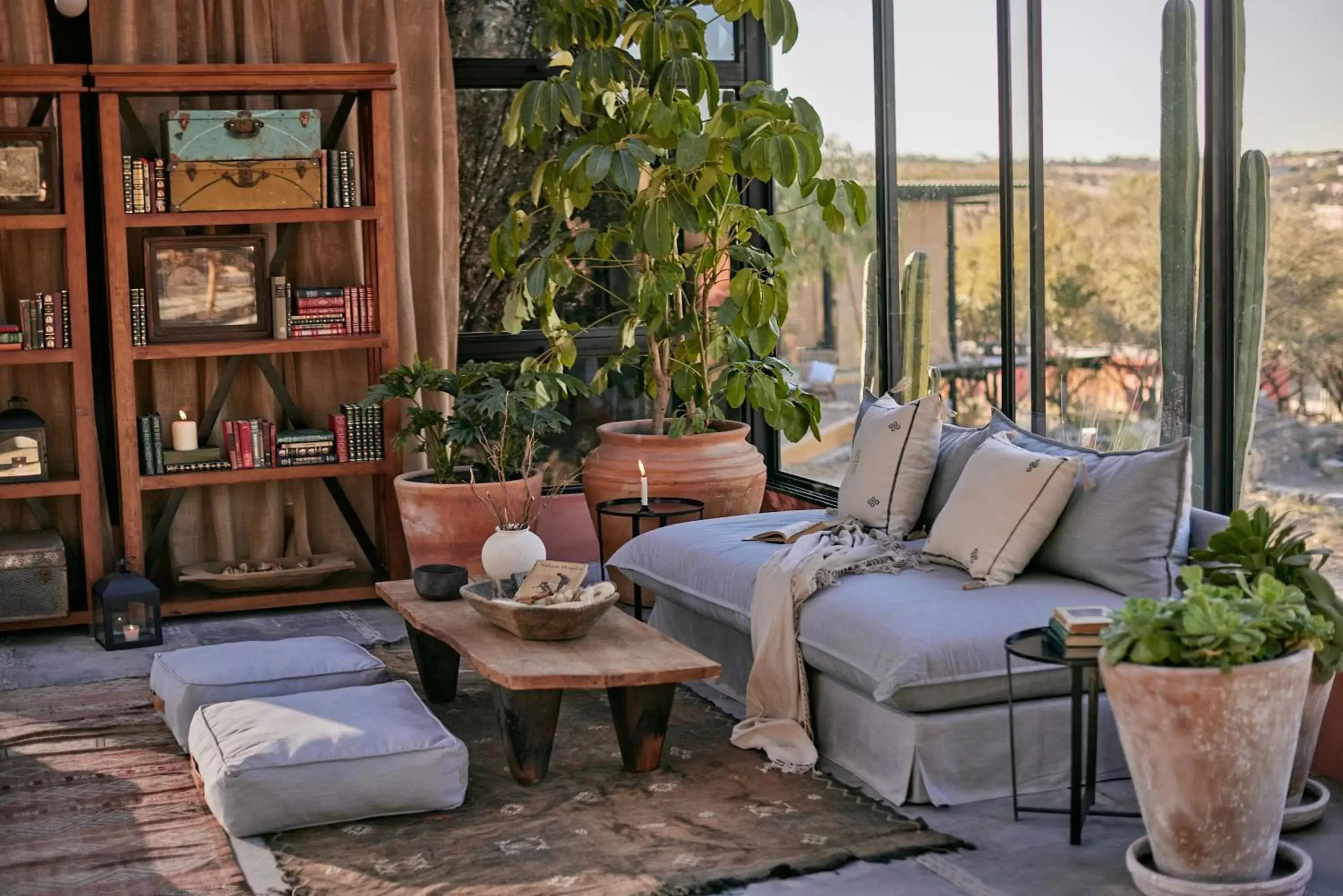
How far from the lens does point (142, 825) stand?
3.48m

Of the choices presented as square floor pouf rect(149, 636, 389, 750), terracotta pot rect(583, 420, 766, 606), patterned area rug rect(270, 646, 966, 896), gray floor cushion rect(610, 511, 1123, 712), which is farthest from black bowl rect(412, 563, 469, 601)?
terracotta pot rect(583, 420, 766, 606)

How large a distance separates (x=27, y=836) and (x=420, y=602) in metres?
1.20

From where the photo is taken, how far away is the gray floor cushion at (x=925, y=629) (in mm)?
3469

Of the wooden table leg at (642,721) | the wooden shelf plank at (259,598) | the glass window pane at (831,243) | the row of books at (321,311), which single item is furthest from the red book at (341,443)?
the wooden table leg at (642,721)

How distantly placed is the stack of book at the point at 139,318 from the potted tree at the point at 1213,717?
3826mm

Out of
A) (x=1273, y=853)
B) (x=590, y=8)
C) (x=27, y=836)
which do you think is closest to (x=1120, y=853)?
(x=1273, y=853)

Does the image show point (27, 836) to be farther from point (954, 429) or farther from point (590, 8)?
point (590, 8)

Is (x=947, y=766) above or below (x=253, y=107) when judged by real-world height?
below

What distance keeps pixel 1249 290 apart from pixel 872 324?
1.98m

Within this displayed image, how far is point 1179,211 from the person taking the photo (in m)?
4.14

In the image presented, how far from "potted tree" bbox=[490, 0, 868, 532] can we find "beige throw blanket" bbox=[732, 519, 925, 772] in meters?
1.47

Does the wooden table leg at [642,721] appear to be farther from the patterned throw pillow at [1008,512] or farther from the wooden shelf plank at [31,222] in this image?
the wooden shelf plank at [31,222]

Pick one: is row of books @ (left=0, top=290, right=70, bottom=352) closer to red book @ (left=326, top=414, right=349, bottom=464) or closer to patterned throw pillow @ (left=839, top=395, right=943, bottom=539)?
red book @ (left=326, top=414, right=349, bottom=464)

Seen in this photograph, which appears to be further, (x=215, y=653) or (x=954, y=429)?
(x=954, y=429)
